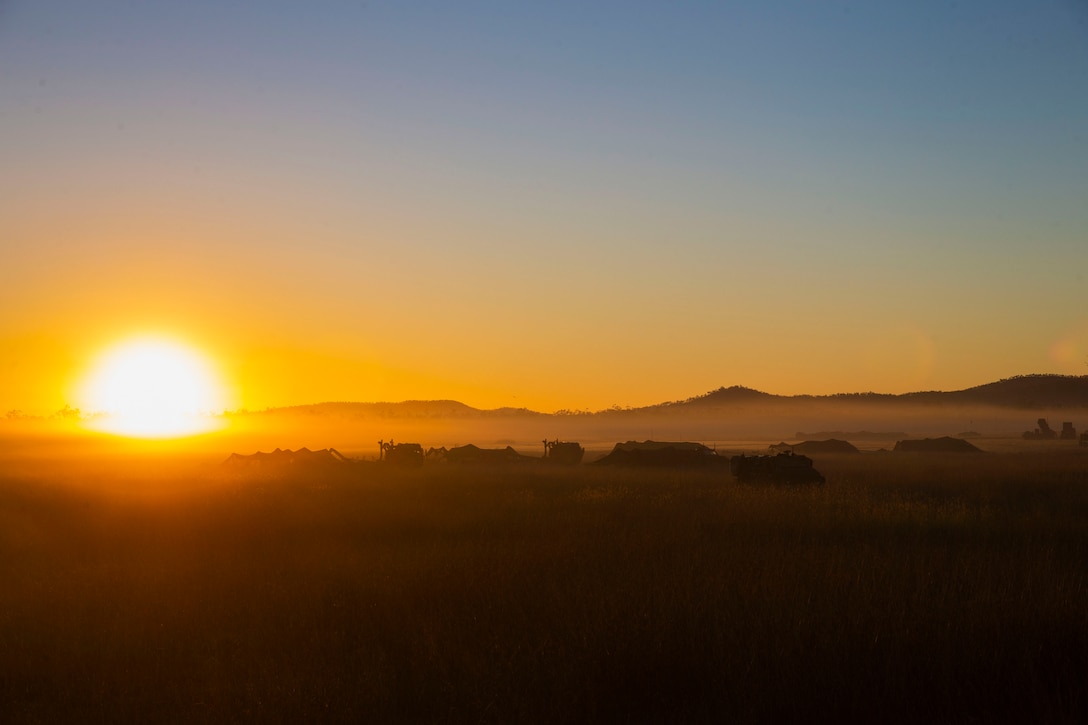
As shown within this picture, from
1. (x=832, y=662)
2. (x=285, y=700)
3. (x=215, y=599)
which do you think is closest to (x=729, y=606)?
(x=832, y=662)

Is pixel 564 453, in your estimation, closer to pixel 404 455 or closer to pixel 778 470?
pixel 404 455

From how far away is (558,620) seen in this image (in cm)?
833

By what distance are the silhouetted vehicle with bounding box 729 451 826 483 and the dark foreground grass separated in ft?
27.1

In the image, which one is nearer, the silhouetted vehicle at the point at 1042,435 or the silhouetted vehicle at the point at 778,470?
the silhouetted vehicle at the point at 778,470

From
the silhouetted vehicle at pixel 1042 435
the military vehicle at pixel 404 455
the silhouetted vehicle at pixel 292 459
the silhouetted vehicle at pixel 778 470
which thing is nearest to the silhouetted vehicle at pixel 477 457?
the military vehicle at pixel 404 455

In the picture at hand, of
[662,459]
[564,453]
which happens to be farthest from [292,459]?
[662,459]

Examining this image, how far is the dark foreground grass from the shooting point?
6.48 meters

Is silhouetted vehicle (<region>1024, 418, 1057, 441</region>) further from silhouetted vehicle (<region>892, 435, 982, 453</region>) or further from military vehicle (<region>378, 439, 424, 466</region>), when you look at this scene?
military vehicle (<region>378, 439, 424, 466</region>)

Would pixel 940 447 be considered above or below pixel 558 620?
above

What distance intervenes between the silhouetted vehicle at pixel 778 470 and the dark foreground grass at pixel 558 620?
326 inches

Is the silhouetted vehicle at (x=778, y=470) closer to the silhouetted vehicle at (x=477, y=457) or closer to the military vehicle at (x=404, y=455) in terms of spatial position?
the military vehicle at (x=404, y=455)

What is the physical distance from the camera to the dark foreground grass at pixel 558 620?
6.48 meters

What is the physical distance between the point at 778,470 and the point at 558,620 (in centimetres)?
1799

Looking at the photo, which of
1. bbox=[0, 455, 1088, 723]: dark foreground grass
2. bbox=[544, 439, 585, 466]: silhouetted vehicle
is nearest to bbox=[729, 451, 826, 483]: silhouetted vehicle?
bbox=[0, 455, 1088, 723]: dark foreground grass
